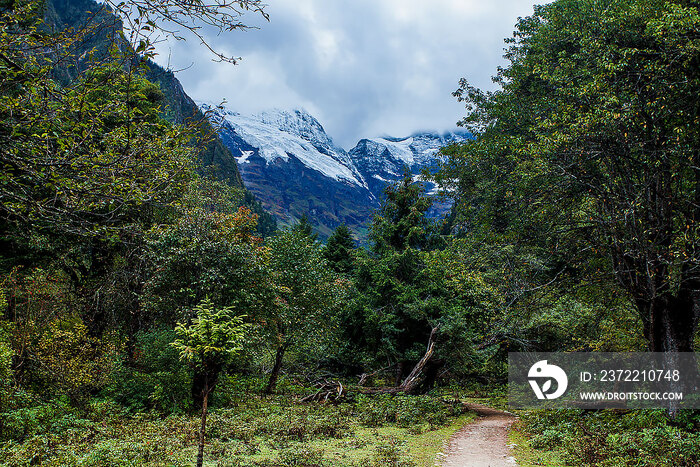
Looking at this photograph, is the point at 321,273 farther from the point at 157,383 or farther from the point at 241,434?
the point at 241,434

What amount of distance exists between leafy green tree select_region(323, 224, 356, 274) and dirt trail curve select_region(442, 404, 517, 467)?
58.3 feet

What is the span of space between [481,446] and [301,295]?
10.2 meters

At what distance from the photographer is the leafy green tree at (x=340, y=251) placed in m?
30.6

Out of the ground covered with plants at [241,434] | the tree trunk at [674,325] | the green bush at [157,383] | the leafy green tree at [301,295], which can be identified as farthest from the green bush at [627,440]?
the green bush at [157,383]

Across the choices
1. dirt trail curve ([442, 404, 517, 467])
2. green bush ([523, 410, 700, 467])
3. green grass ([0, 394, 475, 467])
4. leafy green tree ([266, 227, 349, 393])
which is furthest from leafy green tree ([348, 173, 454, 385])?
green bush ([523, 410, 700, 467])

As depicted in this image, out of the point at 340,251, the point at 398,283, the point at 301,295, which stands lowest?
the point at 301,295

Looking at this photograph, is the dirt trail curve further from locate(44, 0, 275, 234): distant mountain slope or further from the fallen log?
locate(44, 0, 275, 234): distant mountain slope

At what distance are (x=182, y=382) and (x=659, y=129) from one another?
1397cm

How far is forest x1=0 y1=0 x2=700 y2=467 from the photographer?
14.8 ft

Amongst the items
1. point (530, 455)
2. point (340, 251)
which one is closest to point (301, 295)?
point (530, 455)

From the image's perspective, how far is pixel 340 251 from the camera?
31.6 metres

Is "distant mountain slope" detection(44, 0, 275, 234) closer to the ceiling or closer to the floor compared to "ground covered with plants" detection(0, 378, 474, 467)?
closer to the ceiling

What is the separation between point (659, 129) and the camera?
25.3 feet

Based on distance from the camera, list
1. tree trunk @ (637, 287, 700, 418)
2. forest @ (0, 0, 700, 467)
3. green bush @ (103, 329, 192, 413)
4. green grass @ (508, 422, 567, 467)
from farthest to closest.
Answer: green bush @ (103, 329, 192, 413) → tree trunk @ (637, 287, 700, 418) → green grass @ (508, 422, 567, 467) → forest @ (0, 0, 700, 467)
